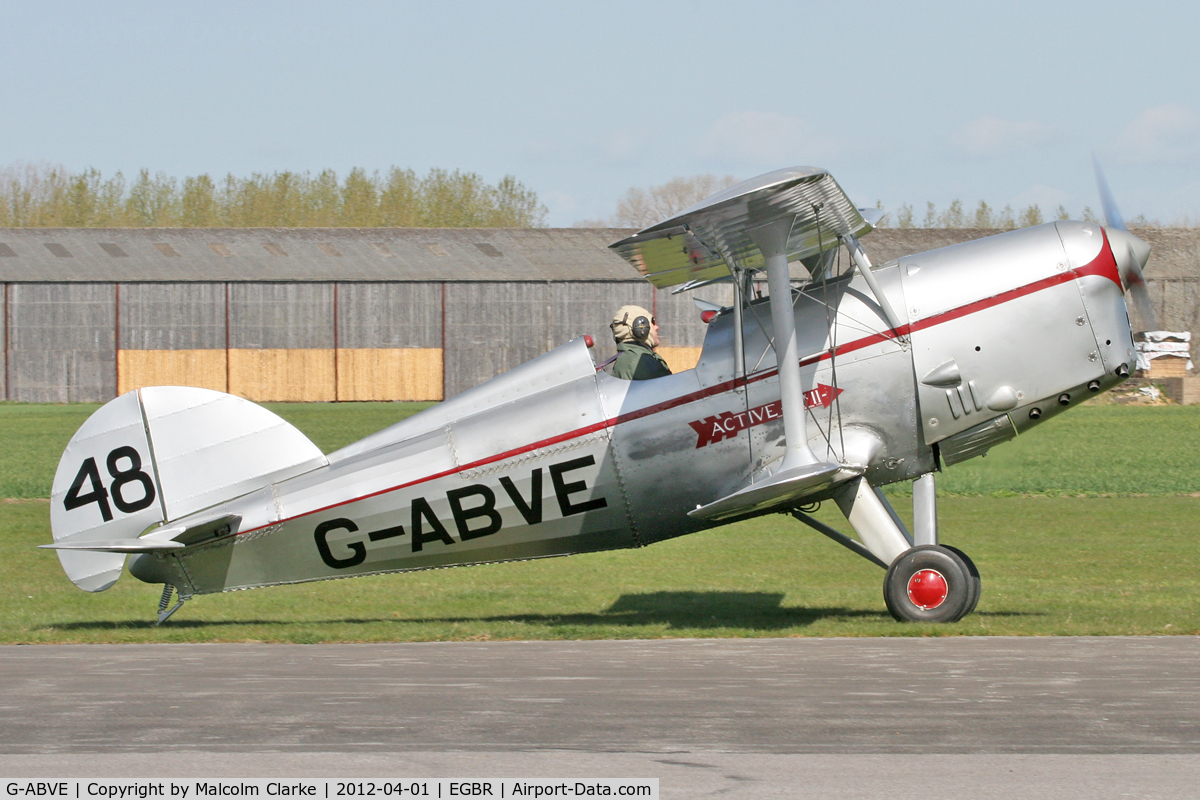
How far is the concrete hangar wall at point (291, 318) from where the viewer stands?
173ft

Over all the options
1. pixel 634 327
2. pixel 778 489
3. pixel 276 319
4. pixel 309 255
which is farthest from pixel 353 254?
pixel 778 489

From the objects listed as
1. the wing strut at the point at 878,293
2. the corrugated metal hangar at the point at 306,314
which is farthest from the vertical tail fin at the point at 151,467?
the corrugated metal hangar at the point at 306,314

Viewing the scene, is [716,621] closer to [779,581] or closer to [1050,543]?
[779,581]

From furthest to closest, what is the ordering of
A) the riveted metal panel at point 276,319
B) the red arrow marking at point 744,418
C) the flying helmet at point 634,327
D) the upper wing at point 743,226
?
the riveted metal panel at point 276,319, the flying helmet at point 634,327, the red arrow marking at point 744,418, the upper wing at point 743,226

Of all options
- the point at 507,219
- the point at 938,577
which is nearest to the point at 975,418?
the point at 938,577

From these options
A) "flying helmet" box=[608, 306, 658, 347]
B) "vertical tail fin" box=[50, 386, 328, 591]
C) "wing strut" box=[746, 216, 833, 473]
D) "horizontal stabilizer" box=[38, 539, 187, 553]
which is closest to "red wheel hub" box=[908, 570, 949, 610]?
"wing strut" box=[746, 216, 833, 473]

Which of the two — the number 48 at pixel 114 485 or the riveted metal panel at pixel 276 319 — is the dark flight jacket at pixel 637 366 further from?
the riveted metal panel at pixel 276 319

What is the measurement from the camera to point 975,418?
31.2 feet

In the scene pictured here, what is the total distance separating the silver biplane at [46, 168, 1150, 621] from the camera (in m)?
9.33

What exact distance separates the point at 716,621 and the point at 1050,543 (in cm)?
661

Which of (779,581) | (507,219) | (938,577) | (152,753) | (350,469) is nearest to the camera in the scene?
(152,753)

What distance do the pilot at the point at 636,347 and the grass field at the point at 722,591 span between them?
1.98m

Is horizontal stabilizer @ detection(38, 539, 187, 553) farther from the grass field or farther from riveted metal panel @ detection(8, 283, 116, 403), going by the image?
riveted metal panel @ detection(8, 283, 116, 403)

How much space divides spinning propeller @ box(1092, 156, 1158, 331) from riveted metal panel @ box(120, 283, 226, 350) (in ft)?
155
